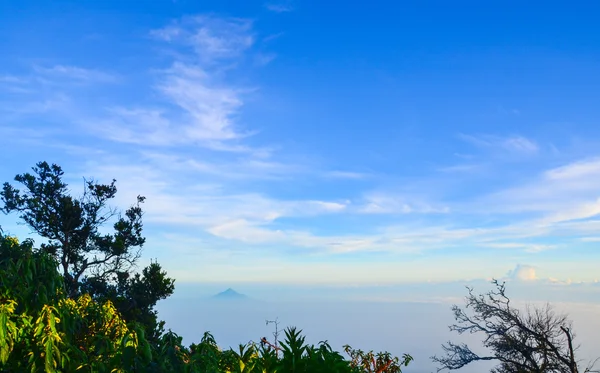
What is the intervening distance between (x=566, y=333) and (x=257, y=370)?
18.6m

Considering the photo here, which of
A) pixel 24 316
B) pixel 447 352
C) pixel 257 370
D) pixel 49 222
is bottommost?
pixel 447 352

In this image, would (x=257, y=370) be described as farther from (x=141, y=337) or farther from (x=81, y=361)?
(x=81, y=361)

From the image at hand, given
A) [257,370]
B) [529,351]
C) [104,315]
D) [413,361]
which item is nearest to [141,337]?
[257,370]

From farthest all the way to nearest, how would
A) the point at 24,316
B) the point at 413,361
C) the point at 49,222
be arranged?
1. the point at 49,222
2. the point at 413,361
3. the point at 24,316

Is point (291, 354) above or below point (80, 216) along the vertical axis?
below

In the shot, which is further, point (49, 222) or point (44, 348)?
point (49, 222)

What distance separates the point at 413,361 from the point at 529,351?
1051 cm

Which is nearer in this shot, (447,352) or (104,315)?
(104,315)

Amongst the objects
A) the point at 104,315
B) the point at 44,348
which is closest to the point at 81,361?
the point at 44,348

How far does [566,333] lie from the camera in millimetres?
19797

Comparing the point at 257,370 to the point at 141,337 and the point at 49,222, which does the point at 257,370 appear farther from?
the point at 49,222

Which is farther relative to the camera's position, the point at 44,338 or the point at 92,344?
the point at 92,344

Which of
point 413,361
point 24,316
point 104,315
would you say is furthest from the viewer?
point 413,361

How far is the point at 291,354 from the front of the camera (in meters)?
4.82
